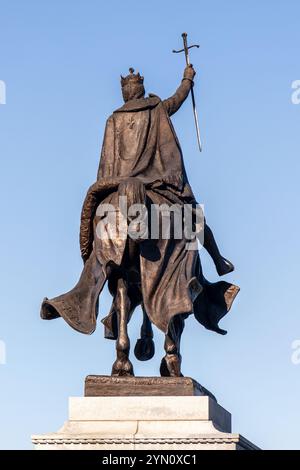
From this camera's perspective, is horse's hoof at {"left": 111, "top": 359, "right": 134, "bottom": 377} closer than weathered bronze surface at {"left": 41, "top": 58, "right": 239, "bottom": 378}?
Yes

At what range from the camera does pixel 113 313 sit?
24.5 meters

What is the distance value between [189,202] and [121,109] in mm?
1660

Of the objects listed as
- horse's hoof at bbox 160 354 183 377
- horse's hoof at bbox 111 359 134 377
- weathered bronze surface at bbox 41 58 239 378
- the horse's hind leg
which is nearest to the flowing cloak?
weathered bronze surface at bbox 41 58 239 378

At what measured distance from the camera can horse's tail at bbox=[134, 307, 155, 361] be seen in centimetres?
2480

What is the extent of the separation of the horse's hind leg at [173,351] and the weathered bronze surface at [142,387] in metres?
0.49

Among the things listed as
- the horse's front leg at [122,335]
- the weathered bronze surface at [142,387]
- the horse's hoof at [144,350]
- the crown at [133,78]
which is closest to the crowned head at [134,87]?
the crown at [133,78]

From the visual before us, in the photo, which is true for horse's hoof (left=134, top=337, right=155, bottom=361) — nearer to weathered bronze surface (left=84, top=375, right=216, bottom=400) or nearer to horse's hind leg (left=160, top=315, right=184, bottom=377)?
horse's hind leg (left=160, top=315, right=184, bottom=377)

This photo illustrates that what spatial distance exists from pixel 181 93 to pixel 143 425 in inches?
195

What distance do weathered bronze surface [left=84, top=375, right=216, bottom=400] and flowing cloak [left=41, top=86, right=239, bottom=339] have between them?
76cm

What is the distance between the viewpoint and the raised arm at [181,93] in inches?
983

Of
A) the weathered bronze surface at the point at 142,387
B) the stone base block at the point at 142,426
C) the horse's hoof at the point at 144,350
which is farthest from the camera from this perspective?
the horse's hoof at the point at 144,350

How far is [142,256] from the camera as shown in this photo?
78.4 ft

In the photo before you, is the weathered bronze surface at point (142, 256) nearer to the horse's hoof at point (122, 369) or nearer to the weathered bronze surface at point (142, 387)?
the horse's hoof at point (122, 369)
